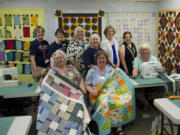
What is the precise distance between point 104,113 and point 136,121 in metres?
0.85

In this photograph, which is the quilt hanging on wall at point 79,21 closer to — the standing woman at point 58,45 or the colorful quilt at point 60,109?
the standing woman at point 58,45

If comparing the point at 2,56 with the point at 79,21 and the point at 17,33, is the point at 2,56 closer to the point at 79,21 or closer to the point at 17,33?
the point at 17,33

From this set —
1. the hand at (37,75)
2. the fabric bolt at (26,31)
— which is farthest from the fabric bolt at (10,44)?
the hand at (37,75)

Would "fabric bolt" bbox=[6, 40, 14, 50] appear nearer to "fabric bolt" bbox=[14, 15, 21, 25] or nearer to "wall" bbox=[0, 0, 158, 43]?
"fabric bolt" bbox=[14, 15, 21, 25]

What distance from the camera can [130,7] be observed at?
4.14 metres

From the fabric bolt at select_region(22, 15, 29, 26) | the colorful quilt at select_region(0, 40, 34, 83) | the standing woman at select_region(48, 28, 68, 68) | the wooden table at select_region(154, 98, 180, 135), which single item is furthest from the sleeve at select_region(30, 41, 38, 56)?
the wooden table at select_region(154, 98, 180, 135)

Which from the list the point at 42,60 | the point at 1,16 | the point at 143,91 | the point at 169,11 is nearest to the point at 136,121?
the point at 143,91

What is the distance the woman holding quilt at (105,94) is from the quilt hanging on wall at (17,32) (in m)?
1.83

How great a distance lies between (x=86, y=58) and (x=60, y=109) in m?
1.06

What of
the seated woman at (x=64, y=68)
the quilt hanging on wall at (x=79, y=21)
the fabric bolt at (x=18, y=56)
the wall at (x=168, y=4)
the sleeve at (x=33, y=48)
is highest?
the wall at (x=168, y=4)

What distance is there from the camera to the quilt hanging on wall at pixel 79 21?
392 centimetres

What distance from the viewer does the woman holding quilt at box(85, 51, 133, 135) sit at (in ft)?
7.73

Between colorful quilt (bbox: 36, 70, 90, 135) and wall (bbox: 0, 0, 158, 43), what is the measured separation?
178 cm

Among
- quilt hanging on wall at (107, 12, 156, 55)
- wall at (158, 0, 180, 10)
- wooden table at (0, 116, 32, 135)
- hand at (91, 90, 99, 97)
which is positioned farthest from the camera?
quilt hanging on wall at (107, 12, 156, 55)
